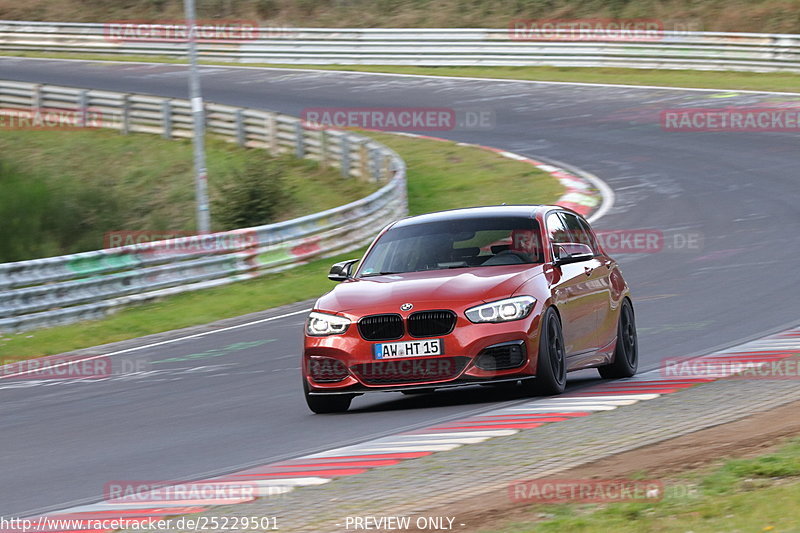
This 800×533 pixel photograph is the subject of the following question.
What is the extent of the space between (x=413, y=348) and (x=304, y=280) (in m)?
11.1

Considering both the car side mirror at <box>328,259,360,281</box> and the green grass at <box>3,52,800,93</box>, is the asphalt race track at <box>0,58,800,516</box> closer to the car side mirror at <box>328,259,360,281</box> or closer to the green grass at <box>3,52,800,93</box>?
the car side mirror at <box>328,259,360,281</box>

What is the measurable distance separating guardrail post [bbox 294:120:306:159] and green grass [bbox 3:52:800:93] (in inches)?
436

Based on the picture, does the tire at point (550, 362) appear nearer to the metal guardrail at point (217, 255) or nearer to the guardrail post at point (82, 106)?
the metal guardrail at point (217, 255)

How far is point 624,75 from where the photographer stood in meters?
40.8

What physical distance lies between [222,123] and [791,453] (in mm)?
30215

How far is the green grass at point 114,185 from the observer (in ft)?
88.9

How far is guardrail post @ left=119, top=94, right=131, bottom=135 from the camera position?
3822cm

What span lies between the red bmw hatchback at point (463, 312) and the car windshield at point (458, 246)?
1 cm

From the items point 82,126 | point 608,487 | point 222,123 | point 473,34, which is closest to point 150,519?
point 608,487

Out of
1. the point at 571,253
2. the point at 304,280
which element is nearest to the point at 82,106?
the point at 304,280

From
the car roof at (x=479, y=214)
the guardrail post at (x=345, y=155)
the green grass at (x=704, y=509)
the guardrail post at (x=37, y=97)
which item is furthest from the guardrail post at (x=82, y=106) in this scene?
the green grass at (x=704, y=509)

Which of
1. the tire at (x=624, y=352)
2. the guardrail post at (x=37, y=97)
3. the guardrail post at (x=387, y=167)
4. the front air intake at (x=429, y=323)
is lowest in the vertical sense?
the guardrail post at (x=37, y=97)

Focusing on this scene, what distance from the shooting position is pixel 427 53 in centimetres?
4516

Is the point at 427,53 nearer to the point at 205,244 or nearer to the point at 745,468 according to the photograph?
the point at 205,244
